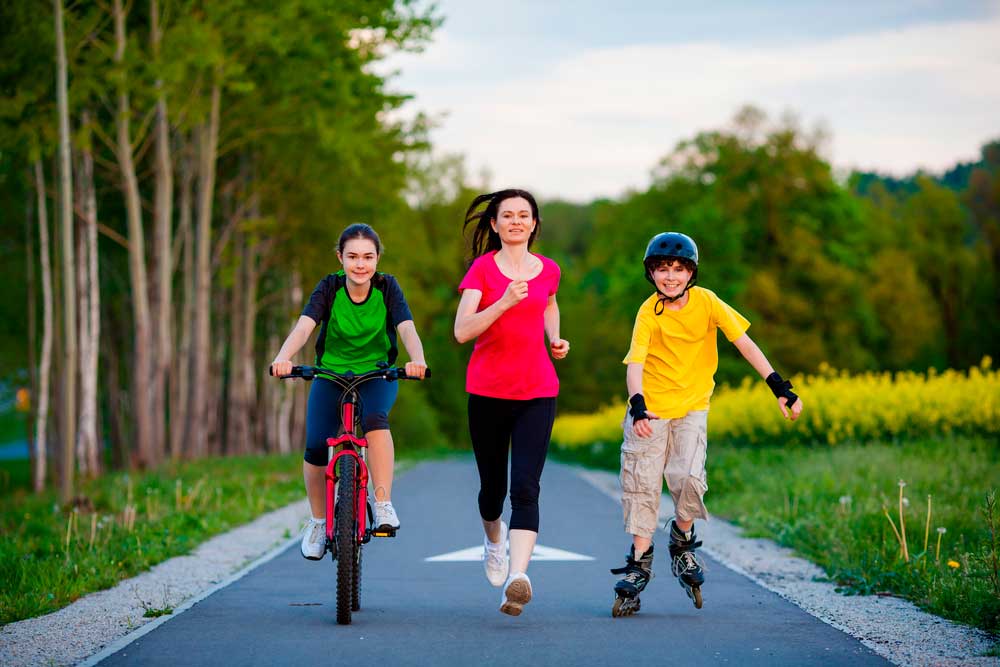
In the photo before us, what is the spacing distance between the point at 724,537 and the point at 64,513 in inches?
→ 286

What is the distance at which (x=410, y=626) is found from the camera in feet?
24.9

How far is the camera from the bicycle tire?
7.61 metres

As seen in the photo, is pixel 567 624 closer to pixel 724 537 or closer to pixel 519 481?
pixel 519 481

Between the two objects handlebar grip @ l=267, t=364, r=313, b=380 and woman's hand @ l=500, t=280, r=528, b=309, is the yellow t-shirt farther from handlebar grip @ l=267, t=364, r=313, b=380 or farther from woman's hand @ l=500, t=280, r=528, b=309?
handlebar grip @ l=267, t=364, r=313, b=380

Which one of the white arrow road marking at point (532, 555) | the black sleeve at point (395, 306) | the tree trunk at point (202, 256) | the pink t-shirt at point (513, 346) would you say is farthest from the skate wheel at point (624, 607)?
the tree trunk at point (202, 256)

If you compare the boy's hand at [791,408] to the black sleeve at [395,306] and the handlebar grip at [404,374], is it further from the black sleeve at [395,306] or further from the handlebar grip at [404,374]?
the black sleeve at [395,306]

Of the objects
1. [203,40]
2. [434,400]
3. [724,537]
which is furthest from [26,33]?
[434,400]

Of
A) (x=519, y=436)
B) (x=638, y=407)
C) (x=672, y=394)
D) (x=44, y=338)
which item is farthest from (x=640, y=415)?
(x=44, y=338)

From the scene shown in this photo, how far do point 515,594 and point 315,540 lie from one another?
1.46 m

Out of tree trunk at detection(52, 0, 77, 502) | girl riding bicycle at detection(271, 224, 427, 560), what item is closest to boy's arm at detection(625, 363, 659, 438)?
girl riding bicycle at detection(271, 224, 427, 560)

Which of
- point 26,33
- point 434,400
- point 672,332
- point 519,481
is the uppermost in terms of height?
point 26,33

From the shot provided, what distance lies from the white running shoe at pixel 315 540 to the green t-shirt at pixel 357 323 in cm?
91

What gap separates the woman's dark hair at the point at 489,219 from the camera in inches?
306

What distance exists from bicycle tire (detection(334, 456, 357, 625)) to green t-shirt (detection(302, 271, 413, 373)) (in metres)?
0.63
